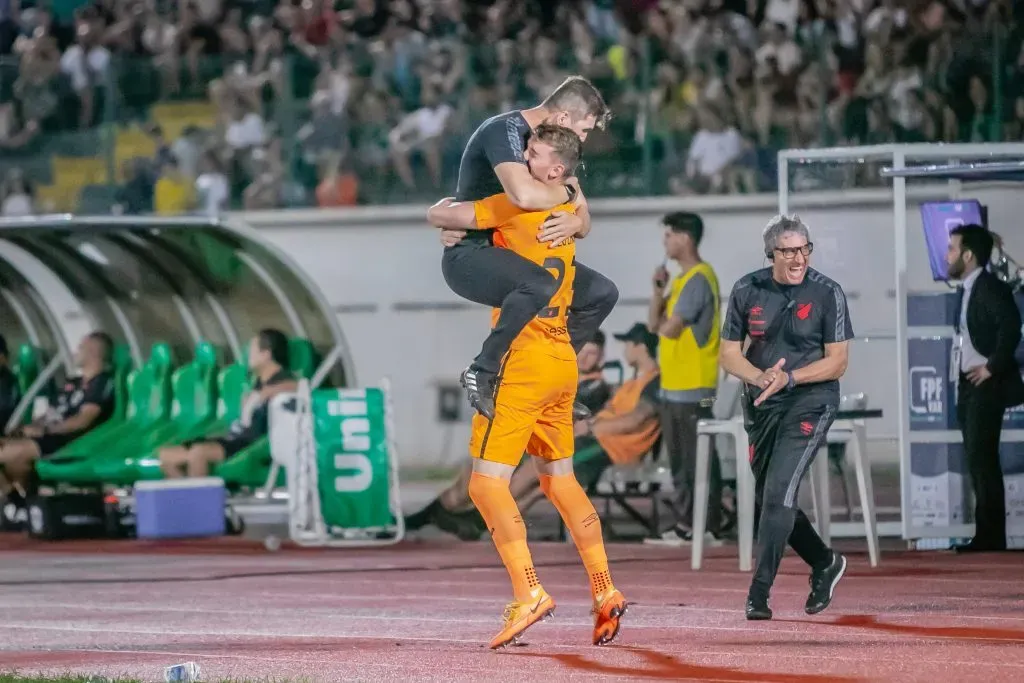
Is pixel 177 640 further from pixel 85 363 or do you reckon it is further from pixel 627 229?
pixel 627 229

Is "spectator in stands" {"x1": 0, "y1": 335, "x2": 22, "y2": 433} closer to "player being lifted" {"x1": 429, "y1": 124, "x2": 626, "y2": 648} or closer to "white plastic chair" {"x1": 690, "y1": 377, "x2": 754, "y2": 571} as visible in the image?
"white plastic chair" {"x1": 690, "y1": 377, "x2": 754, "y2": 571}

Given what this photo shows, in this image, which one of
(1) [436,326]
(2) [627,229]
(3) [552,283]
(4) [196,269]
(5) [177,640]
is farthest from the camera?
(1) [436,326]

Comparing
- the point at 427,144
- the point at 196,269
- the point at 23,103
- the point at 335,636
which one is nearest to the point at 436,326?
the point at 427,144

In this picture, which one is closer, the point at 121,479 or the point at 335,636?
the point at 335,636

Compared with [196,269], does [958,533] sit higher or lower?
lower

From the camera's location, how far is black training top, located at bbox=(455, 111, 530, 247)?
7625 mm

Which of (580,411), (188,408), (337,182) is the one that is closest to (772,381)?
(580,411)

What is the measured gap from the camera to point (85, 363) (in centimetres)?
1750

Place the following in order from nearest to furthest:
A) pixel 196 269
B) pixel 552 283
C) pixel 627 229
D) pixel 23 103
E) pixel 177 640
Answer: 1. pixel 552 283
2. pixel 177 640
3. pixel 196 269
4. pixel 627 229
5. pixel 23 103

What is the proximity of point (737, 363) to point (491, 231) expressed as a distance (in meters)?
1.96

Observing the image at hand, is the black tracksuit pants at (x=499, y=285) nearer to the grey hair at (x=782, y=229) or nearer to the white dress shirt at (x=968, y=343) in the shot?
the grey hair at (x=782, y=229)

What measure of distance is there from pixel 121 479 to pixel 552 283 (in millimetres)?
9956

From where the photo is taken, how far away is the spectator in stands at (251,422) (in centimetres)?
1630

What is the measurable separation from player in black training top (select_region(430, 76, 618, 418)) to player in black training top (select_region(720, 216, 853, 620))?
1.67 metres
